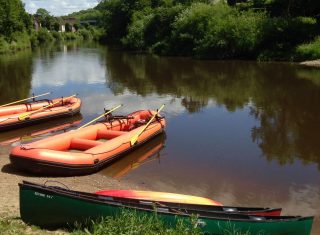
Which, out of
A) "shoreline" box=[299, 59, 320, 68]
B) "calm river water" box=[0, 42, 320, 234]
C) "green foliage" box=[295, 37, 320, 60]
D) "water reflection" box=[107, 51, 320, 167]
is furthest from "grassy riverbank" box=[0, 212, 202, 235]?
"green foliage" box=[295, 37, 320, 60]

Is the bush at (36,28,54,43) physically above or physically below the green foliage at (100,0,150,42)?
below

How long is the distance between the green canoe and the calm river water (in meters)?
2.01

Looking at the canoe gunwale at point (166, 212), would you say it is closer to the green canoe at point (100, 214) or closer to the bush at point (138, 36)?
the green canoe at point (100, 214)

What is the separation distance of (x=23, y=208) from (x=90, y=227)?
104cm

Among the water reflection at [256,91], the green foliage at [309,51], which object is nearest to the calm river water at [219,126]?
the water reflection at [256,91]

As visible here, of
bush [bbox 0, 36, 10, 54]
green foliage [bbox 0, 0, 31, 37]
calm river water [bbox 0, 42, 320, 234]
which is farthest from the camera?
green foliage [bbox 0, 0, 31, 37]

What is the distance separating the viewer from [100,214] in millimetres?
5918

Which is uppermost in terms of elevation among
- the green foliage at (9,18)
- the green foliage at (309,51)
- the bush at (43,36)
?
the green foliage at (9,18)

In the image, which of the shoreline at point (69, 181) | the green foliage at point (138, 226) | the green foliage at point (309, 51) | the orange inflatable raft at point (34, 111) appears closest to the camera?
the green foliage at point (138, 226)

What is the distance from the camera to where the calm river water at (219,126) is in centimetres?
941

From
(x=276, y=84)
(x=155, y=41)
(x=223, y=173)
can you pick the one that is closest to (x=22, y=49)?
(x=155, y=41)

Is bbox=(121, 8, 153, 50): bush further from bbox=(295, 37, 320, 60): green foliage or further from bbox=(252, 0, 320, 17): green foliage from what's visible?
bbox=(295, 37, 320, 60): green foliage

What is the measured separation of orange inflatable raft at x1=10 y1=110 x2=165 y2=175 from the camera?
30.4 ft

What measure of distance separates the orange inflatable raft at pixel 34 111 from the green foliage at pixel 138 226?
8.48 m
